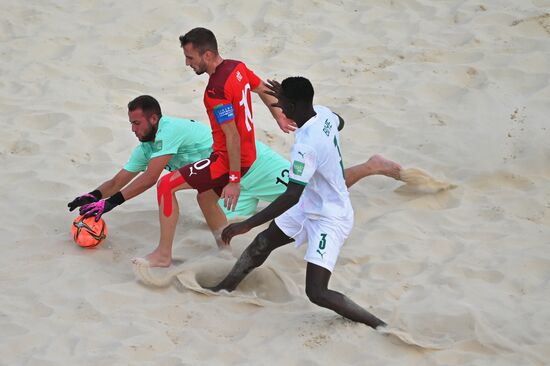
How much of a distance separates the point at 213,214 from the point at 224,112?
34.1 inches

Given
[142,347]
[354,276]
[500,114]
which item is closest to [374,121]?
[500,114]

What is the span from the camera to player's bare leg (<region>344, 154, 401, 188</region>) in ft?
21.2

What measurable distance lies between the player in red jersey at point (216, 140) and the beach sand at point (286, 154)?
39cm

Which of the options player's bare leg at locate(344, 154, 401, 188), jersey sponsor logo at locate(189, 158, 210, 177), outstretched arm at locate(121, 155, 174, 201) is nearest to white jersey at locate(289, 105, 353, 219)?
jersey sponsor logo at locate(189, 158, 210, 177)

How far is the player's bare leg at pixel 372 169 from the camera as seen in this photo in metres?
6.46

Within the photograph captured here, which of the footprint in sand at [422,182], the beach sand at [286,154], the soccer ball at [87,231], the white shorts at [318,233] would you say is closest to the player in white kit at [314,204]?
the white shorts at [318,233]

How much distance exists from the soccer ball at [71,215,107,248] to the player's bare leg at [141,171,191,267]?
1.45 ft

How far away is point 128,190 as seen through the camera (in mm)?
5840

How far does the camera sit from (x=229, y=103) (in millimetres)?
5414

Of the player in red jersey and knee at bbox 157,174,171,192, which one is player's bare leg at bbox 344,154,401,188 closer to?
the player in red jersey

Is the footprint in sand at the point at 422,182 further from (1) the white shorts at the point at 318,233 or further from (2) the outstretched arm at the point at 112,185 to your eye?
(2) the outstretched arm at the point at 112,185

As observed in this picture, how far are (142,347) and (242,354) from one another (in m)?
0.55

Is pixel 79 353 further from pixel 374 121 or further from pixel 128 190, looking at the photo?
pixel 374 121

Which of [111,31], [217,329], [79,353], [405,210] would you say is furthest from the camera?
[111,31]
